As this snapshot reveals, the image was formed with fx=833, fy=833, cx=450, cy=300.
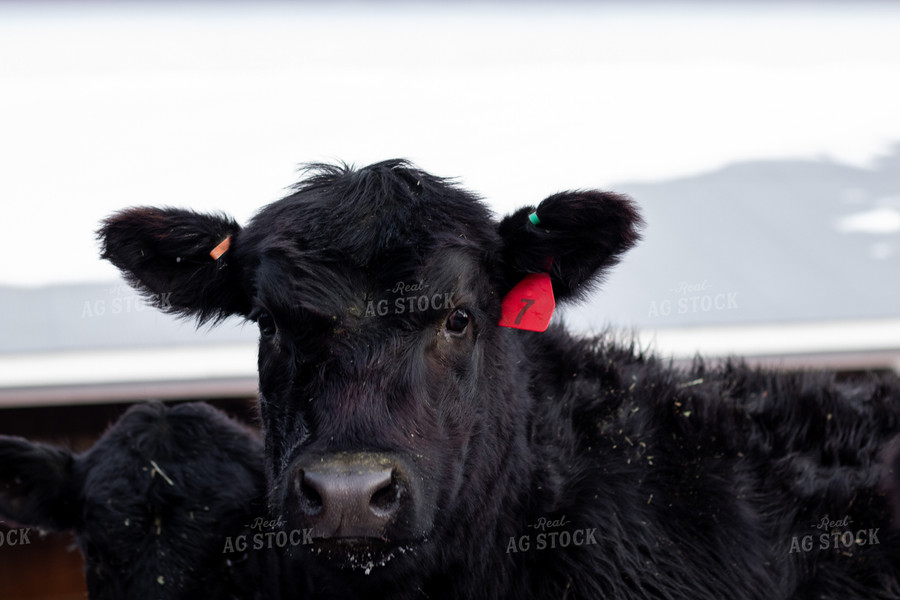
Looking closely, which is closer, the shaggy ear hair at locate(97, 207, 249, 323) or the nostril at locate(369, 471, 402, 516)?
the nostril at locate(369, 471, 402, 516)

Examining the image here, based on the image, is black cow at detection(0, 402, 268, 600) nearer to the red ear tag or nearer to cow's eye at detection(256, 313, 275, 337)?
cow's eye at detection(256, 313, 275, 337)

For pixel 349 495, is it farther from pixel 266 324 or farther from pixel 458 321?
pixel 266 324

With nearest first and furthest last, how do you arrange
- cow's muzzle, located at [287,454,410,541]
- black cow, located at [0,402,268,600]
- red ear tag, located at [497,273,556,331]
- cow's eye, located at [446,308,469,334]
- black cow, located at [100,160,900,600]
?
cow's muzzle, located at [287,454,410,541]
black cow, located at [100,160,900,600]
cow's eye, located at [446,308,469,334]
red ear tag, located at [497,273,556,331]
black cow, located at [0,402,268,600]

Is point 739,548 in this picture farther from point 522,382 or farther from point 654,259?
point 654,259

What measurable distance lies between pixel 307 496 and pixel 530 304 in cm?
121

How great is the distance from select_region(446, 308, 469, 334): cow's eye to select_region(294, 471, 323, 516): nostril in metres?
0.80

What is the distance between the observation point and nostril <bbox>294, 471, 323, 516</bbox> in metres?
2.46

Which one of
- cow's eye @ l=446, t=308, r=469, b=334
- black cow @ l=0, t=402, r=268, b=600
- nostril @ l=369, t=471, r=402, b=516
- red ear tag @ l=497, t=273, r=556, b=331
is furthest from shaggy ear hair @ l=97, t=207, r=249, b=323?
nostril @ l=369, t=471, r=402, b=516

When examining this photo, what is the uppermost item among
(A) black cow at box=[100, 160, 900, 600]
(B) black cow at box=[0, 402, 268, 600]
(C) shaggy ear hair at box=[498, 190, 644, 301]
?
(C) shaggy ear hair at box=[498, 190, 644, 301]

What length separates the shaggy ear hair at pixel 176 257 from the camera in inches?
128

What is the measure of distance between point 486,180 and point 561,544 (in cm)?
584

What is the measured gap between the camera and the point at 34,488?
3779 mm

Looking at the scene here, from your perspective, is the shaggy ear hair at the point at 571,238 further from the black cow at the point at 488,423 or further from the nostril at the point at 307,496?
the nostril at the point at 307,496

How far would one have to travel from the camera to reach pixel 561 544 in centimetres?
313
